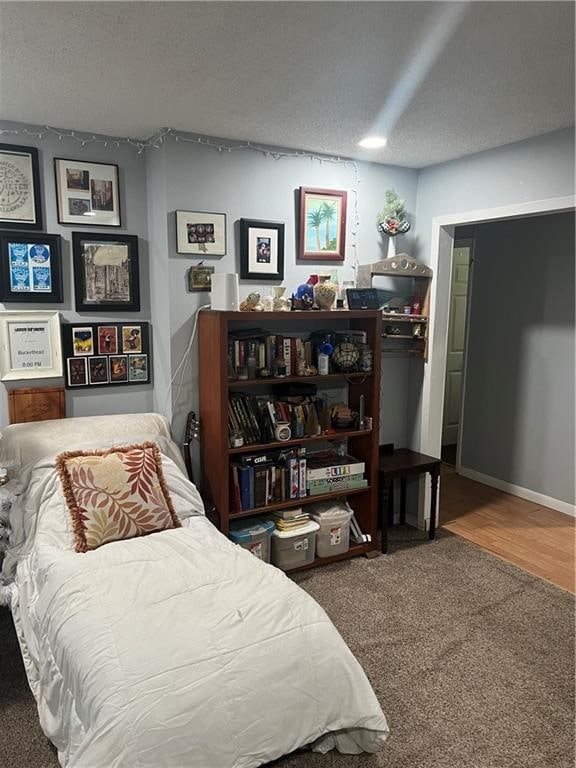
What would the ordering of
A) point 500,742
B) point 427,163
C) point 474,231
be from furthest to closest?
1. point 474,231
2. point 427,163
3. point 500,742

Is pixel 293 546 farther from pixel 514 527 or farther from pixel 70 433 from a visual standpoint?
pixel 514 527

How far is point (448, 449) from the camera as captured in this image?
5.59 metres

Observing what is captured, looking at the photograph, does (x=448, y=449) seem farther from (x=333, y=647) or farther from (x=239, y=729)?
(x=239, y=729)

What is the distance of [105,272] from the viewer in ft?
10.2

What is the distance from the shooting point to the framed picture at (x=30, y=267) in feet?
9.32

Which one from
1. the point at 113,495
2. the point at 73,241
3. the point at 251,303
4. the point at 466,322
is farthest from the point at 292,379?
the point at 466,322

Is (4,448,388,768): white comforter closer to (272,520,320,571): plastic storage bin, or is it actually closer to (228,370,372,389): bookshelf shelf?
(272,520,320,571): plastic storage bin

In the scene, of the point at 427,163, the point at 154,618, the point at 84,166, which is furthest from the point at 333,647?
the point at 427,163

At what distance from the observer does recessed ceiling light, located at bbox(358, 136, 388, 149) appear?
2990 mm

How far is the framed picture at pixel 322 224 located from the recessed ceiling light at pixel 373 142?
37 centimetres

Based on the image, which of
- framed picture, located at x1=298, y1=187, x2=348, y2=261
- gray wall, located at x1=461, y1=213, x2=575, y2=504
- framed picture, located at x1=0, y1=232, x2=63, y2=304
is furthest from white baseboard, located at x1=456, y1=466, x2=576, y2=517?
framed picture, located at x1=0, y1=232, x2=63, y2=304

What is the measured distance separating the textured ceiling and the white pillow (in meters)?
1.54

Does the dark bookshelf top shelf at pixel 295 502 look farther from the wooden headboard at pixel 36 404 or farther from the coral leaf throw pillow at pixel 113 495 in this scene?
the wooden headboard at pixel 36 404

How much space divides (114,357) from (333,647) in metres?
2.04
